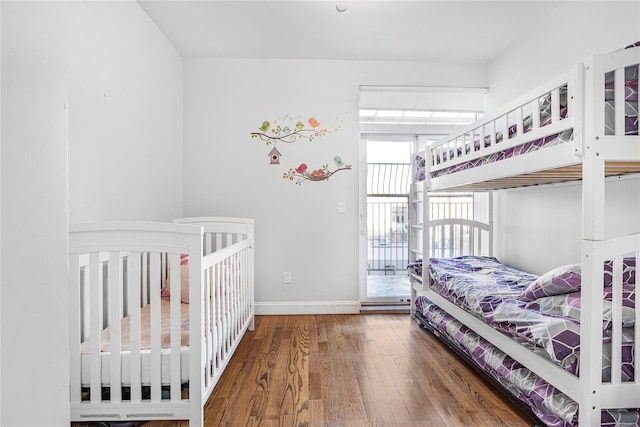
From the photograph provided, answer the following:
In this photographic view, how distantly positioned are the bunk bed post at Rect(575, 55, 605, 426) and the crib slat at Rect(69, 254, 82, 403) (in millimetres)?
1987

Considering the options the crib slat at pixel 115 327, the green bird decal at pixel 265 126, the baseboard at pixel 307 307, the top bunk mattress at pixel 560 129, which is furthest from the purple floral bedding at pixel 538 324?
the green bird decal at pixel 265 126

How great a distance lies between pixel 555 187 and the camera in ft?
7.66

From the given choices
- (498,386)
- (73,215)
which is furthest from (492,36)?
(73,215)

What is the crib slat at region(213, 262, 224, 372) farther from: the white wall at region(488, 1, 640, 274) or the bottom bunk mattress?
the white wall at region(488, 1, 640, 274)

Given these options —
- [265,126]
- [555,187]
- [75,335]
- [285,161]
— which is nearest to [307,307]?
[285,161]

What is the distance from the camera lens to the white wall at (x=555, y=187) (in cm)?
184

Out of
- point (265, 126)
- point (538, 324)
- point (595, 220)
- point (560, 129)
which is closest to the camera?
point (595, 220)

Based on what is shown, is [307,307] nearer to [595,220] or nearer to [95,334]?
[95,334]

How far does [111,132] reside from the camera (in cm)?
193

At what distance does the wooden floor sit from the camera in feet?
5.03

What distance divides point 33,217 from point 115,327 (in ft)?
3.92

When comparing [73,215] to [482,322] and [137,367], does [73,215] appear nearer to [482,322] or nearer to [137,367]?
[137,367]

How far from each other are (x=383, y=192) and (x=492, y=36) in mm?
1643

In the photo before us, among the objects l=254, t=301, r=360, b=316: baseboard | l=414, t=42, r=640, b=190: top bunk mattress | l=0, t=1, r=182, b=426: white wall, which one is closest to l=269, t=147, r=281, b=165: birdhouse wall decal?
l=254, t=301, r=360, b=316: baseboard
